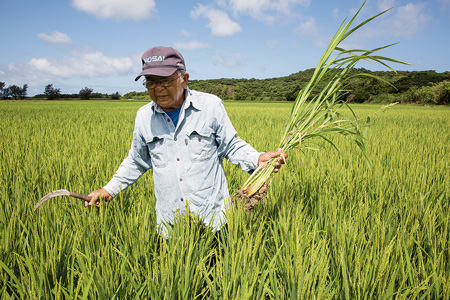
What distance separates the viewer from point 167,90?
139cm

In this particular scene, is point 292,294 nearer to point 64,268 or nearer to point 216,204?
point 216,204

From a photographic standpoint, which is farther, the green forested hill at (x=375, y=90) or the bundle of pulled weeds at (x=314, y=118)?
the green forested hill at (x=375, y=90)

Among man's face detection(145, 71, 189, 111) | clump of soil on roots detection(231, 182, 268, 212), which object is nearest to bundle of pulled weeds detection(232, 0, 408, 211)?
clump of soil on roots detection(231, 182, 268, 212)

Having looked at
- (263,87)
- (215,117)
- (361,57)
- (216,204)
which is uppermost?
(263,87)

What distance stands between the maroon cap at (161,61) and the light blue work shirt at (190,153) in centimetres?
22

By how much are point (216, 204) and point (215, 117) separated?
1.67ft

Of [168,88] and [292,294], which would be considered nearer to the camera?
[292,294]

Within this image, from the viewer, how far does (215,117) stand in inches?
60.9

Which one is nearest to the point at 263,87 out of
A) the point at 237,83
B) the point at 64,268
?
the point at 237,83

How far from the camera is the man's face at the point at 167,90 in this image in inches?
53.8

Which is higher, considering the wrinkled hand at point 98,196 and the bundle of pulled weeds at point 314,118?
the bundle of pulled weeds at point 314,118

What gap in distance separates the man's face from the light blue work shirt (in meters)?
0.09

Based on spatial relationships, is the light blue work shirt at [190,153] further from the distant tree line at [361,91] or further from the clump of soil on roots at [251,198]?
the distant tree line at [361,91]

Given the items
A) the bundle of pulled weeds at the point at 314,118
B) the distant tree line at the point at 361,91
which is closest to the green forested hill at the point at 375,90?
the distant tree line at the point at 361,91
